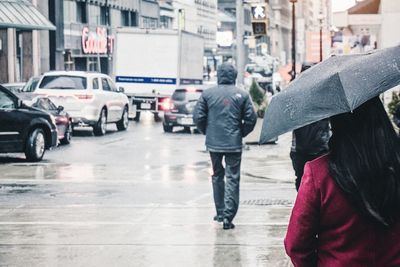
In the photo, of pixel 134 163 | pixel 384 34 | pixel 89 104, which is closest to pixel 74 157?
pixel 134 163

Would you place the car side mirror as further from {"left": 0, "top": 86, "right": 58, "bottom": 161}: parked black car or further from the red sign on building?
the red sign on building

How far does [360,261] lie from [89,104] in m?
24.4

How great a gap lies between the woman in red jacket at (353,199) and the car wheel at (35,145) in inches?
629

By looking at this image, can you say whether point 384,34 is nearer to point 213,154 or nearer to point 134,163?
point 134,163

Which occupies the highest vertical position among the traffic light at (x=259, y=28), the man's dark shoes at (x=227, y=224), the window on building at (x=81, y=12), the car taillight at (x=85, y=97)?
the window on building at (x=81, y=12)

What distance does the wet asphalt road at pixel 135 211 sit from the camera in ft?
30.3

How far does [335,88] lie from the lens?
4062mm

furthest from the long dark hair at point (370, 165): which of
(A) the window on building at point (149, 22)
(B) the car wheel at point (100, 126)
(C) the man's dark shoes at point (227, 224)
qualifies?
(A) the window on building at point (149, 22)

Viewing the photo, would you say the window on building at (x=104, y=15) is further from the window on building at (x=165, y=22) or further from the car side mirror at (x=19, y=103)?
the car side mirror at (x=19, y=103)

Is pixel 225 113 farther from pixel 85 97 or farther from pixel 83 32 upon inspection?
pixel 83 32

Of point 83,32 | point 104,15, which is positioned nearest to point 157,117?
point 83,32

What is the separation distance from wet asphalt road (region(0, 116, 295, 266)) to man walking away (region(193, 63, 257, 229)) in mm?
409

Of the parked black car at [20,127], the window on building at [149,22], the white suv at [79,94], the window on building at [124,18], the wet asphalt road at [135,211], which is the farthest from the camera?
the window on building at [149,22]

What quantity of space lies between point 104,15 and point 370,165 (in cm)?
6253
